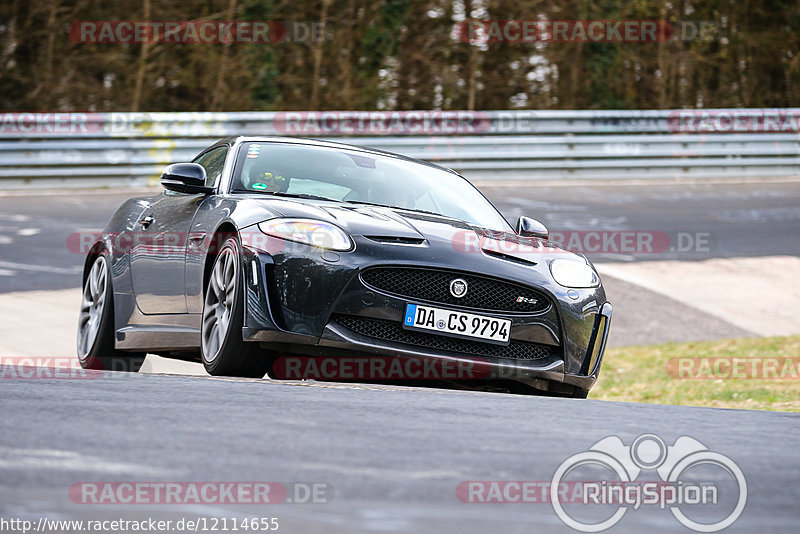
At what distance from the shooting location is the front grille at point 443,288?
5352mm

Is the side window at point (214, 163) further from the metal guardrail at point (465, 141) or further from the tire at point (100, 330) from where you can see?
the metal guardrail at point (465, 141)

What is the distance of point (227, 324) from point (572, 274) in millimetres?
1692

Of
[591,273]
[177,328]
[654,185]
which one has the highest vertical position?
[591,273]

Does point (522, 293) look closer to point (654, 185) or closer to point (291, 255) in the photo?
point (291, 255)

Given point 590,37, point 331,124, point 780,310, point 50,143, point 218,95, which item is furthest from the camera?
point 590,37

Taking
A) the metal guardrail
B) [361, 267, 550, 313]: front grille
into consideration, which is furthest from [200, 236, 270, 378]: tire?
the metal guardrail

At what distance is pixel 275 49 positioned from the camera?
22.7 meters

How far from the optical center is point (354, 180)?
21.5ft

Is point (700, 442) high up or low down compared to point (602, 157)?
up

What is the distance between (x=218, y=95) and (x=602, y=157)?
7.25m

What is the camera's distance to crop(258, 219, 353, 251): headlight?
17.6 feet

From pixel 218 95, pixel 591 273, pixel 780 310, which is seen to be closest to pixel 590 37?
pixel 218 95

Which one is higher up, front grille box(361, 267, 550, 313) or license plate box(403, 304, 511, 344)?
front grille box(361, 267, 550, 313)

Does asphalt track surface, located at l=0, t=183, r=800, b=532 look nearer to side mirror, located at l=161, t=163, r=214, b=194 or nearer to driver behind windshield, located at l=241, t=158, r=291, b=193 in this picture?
driver behind windshield, located at l=241, t=158, r=291, b=193
